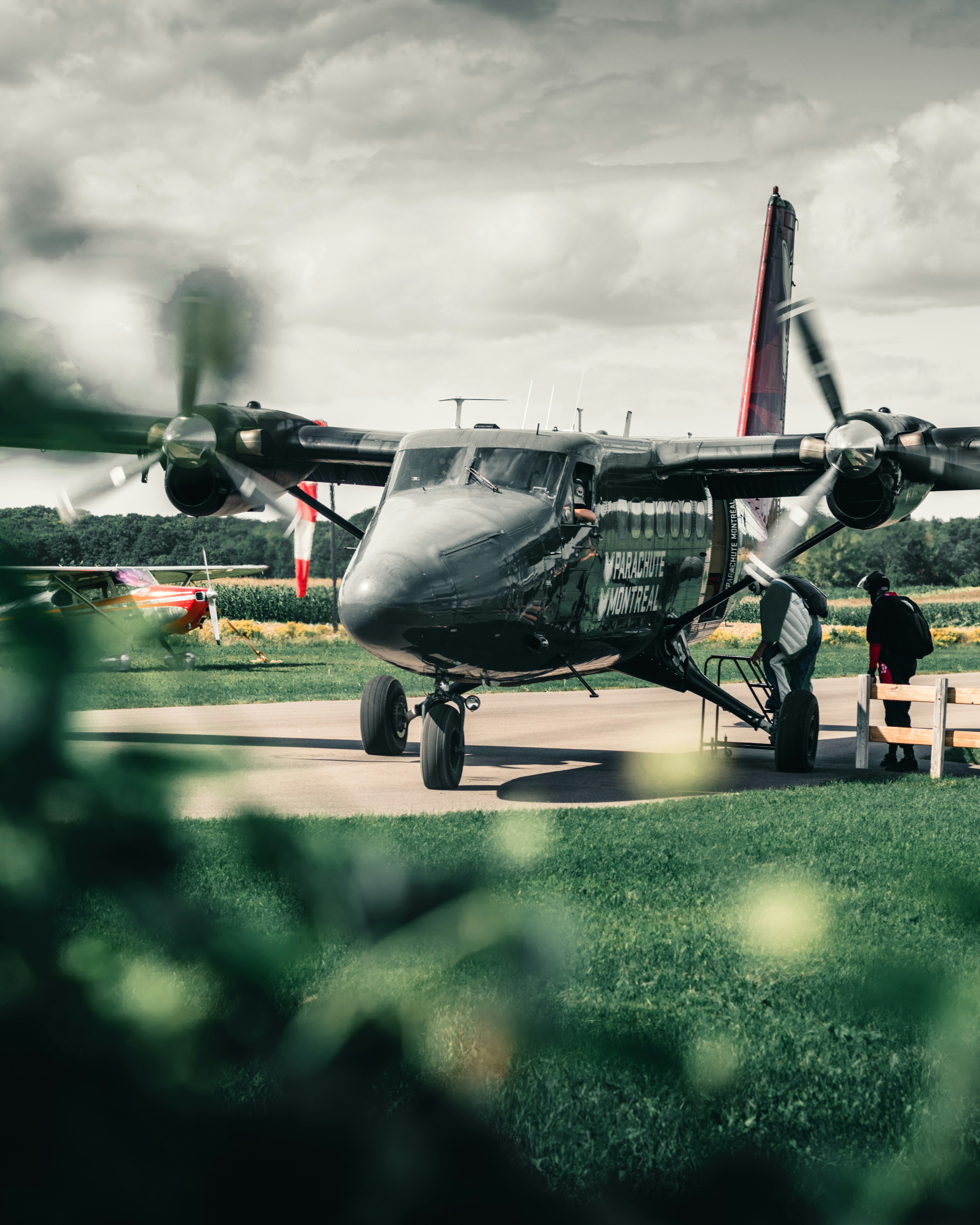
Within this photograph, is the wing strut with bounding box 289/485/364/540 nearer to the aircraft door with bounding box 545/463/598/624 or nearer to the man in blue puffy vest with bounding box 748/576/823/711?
the aircraft door with bounding box 545/463/598/624

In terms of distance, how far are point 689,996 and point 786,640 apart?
924 cm

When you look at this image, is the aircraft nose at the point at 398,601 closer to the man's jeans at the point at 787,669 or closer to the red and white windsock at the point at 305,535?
the red and white windsock at the point at 305,535

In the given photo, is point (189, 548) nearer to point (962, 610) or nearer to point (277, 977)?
point (277, 977)

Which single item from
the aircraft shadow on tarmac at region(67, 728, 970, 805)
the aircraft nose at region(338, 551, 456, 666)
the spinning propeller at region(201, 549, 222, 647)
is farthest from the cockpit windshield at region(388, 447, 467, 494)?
the aircraft shadow on tarmac at region(67, 728, 970, 805)

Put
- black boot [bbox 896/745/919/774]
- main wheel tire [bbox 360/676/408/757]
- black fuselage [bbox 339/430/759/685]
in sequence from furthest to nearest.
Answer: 1. main wheel tire [bbox 360/676/408/757]
2. black boot [bbox 896/745/919/774]
3. black fuselage [bbox 339/430/759/685]

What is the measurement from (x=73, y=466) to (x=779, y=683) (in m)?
13.0

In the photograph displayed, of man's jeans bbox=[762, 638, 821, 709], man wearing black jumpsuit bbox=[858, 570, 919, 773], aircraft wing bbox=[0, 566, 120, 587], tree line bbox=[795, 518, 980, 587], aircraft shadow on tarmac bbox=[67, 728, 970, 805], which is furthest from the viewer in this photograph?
tree line bbox=[795, 518, 980, 587]

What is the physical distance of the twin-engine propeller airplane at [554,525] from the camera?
9.73 meters

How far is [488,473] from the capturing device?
1096 centimetres

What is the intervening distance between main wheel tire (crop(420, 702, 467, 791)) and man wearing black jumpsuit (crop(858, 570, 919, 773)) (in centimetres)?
465

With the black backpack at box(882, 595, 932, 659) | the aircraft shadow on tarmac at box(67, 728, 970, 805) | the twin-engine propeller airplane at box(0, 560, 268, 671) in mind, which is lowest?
the aircraft shadow on tarmac at box(67, 728, 970, 805)

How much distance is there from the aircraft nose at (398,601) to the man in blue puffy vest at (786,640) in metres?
5.21

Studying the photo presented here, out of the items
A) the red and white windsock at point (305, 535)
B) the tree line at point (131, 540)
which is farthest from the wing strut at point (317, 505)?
the tree line at point (131, 540)

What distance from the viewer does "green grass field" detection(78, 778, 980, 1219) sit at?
157cm
